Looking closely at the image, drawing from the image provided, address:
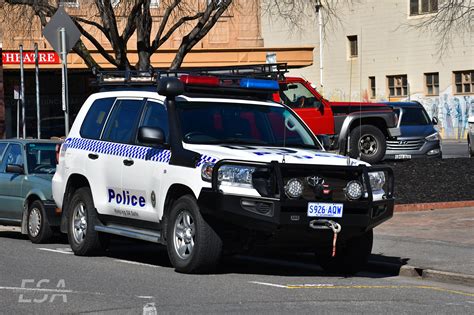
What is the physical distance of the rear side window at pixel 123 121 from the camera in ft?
42.2

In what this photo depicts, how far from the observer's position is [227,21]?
3447 cm

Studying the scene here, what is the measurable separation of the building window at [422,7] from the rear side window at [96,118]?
127ft

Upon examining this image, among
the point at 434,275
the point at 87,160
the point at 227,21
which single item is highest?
the point at 227,21

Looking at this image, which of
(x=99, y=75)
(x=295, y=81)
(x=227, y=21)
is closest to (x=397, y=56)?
(x=227, y=21)

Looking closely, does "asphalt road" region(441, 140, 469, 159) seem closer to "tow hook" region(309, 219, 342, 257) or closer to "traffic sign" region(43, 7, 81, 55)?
"traffic sign" region(43, 7, 81, 55)

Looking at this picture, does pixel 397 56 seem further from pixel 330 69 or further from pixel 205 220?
pixel 205 220

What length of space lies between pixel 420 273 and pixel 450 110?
4312cm

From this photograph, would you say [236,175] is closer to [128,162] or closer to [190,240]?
[190,240]

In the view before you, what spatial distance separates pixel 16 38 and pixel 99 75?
1893 centimetres

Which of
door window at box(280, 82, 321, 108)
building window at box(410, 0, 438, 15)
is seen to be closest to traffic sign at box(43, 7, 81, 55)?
door window at box(280, 82, 321, 108)

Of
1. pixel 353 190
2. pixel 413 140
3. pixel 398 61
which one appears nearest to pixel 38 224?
pixel 353 190

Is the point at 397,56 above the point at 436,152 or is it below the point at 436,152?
above

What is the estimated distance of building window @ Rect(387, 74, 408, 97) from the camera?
55.5 m

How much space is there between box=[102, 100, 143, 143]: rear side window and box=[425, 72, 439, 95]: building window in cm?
4267
